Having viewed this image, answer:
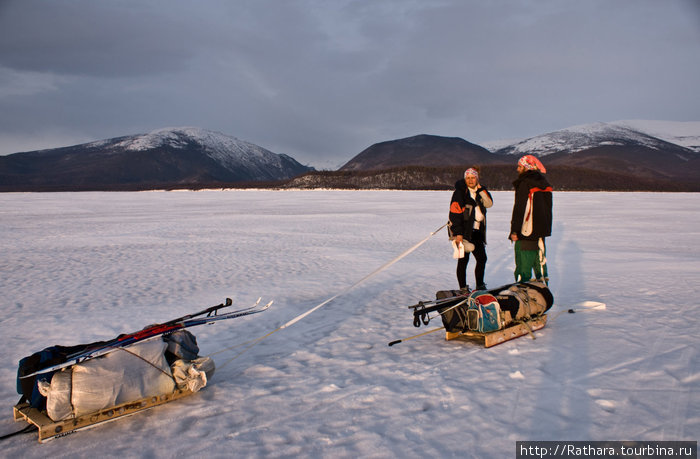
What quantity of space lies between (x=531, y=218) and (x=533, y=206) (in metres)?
0.17

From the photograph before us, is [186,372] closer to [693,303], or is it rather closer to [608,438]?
[608,438]

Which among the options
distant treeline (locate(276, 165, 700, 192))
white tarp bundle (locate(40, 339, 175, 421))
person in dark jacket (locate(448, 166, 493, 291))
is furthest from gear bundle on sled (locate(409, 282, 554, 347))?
distant treeline (locate(276, 165, 700, 192))

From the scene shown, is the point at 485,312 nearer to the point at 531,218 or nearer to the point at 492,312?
the point at 492,312

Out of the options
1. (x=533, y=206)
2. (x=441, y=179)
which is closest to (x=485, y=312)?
(x=533, y=206)

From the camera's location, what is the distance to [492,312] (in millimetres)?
4688

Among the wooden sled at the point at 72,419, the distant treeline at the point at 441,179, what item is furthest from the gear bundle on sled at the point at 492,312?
the distant treeline at the point at 441,179

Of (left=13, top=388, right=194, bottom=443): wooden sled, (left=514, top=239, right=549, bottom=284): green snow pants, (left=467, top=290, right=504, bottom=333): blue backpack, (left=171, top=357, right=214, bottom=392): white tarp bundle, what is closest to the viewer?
(left=13, top=388, right=194, bottom=443): wooden sled

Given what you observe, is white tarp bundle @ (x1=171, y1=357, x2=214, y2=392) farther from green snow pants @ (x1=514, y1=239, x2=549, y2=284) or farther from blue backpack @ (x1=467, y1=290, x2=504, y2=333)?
green snow pants @ (x1=514, y1=239, x2=549, y2=284)

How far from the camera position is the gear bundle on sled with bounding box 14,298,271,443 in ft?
10.3

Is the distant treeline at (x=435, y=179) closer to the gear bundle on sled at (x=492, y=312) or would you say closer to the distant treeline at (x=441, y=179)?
the distant treeline at (x=441, y=179)

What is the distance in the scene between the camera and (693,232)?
15258 mm

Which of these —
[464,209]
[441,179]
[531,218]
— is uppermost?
[441,179]

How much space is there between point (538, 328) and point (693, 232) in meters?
14.2

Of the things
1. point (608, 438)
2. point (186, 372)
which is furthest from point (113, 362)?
point (608, 438)
